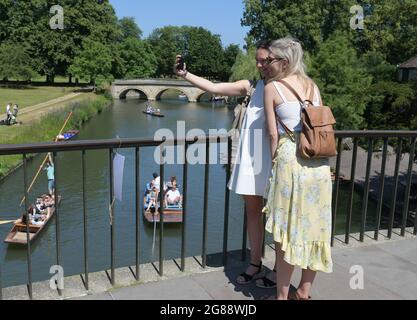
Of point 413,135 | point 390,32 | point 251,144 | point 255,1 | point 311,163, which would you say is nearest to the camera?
point 311,163

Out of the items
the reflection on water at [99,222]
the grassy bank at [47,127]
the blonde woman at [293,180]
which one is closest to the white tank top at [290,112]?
the blonde woman at [293,180]

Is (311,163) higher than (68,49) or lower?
lower

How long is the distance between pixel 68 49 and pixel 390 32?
3845cm

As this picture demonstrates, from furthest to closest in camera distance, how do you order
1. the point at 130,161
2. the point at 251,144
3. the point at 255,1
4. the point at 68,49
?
the point at 68,49 < the point at 255,1 < the point at 130,161 < the point at 251,144

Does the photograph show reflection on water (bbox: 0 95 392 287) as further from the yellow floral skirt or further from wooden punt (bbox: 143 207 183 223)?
the yellow floral skirt

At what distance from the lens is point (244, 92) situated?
11.0ft

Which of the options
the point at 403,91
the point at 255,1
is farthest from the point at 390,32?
the point at 403,91

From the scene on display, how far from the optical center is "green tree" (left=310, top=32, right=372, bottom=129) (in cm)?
2756

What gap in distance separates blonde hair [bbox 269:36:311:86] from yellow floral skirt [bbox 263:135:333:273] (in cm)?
37

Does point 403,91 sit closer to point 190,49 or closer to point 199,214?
point 199,214

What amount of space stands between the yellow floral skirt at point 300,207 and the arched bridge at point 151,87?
216ft

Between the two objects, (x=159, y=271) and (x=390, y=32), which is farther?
(x=390, y=32)

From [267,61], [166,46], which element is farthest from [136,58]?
[267,61]

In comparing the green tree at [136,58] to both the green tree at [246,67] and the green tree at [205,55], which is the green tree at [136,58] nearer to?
the green tree at [205,55]
